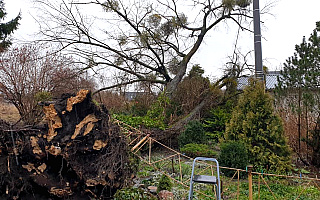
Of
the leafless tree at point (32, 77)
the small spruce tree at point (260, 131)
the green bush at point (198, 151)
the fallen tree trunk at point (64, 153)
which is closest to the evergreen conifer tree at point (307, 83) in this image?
the small spruce tree at point (260, 131)

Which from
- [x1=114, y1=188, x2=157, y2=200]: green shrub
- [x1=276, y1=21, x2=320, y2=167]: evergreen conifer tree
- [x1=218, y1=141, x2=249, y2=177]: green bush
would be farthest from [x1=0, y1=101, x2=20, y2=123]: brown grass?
[x1=276, y1=21, x2=320, y2=167]: evergreen conifer tree

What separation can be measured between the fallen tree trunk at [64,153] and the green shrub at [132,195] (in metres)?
0.52

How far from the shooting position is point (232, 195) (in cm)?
448

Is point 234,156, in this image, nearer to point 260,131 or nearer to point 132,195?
point 260,131

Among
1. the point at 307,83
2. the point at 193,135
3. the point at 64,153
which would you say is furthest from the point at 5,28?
the point at 307,83

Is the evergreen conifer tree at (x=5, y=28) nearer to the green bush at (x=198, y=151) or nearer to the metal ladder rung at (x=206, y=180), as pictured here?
the green bush at (x=198, y=151)

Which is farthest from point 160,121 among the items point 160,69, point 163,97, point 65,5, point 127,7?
point 65,5

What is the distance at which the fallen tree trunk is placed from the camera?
335cm

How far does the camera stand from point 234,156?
5473 mm

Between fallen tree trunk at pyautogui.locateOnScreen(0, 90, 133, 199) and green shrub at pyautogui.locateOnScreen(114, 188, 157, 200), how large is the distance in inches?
20.5

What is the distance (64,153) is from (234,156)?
357 centimetres

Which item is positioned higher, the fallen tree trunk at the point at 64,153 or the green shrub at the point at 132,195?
the fallen tree trunk at the point at 64,153

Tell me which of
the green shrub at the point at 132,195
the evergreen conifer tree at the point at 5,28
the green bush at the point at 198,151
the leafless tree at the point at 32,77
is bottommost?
the green shrub at the point at 132,195

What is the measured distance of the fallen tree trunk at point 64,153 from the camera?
335 cm
